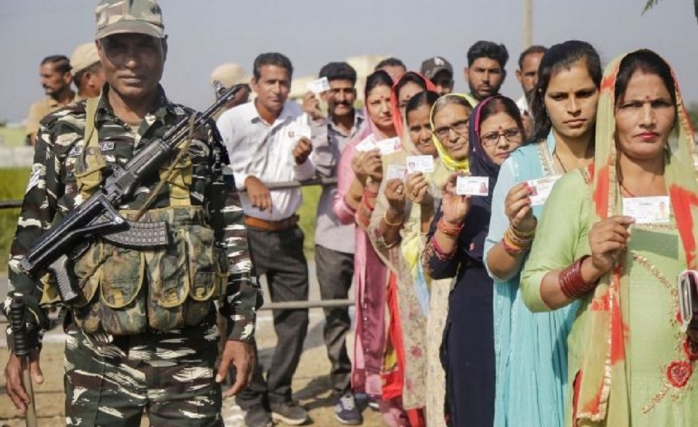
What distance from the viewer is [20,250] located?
144 inches

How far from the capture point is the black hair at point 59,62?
8.68 meters

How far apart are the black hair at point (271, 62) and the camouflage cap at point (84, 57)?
1.36 meters

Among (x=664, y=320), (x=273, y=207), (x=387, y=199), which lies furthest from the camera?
(x=273, y=207)

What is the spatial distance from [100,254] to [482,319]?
66.0 inches

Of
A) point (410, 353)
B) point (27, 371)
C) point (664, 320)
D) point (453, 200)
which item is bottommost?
point (410, 353)

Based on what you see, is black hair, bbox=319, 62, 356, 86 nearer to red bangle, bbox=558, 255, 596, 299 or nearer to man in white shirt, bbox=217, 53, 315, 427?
man in white shirt, bbox=217, 53, 315, 427

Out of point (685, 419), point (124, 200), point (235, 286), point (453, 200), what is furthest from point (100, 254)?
point (685, 419)

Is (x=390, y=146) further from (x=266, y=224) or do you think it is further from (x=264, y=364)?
(x=264, y=364)

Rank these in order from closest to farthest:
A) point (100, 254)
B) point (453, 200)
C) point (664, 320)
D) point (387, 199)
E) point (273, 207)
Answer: point (664, 320), point (100, 254), point (453, 200), point (387, 199), point (273, 207)

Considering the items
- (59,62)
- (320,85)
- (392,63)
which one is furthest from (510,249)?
(59,62)

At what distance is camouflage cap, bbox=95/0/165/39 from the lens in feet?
11.7

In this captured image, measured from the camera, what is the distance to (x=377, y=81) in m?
6.58

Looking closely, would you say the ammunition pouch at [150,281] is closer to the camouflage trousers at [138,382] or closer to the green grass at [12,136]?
the camouflage trousers at [138,382]

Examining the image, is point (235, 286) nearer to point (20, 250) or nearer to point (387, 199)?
point (20, 250)
